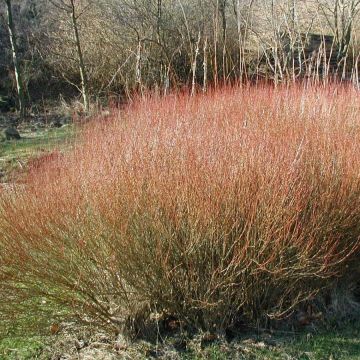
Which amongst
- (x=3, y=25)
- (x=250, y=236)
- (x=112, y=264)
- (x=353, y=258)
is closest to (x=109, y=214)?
(x=112, y=264)

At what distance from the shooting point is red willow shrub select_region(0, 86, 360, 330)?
288cm

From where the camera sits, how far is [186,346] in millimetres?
3199

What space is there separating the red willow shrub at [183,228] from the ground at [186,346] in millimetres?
146

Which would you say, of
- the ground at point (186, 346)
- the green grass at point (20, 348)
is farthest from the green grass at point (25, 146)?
the ground at point (186, 346)

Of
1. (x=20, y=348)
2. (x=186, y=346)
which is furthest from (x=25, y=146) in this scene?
(x=186, y=346)

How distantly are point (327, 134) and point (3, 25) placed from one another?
42.7ft

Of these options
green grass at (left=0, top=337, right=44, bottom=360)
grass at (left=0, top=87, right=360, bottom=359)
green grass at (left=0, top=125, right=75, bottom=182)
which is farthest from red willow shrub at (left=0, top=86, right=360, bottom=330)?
green grass at (left=0, top=125, right=75, bottom=182)

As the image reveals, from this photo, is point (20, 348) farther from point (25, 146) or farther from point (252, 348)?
point (25, 146)

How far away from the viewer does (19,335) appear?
3.05 m

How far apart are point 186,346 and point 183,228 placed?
86cm

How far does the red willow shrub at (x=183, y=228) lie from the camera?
2885mm

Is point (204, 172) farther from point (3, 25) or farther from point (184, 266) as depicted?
point (3, 25)

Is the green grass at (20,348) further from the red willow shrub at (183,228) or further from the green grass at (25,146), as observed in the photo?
the green grass at (25,146)

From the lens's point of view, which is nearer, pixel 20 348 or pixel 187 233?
pixel 187 233
